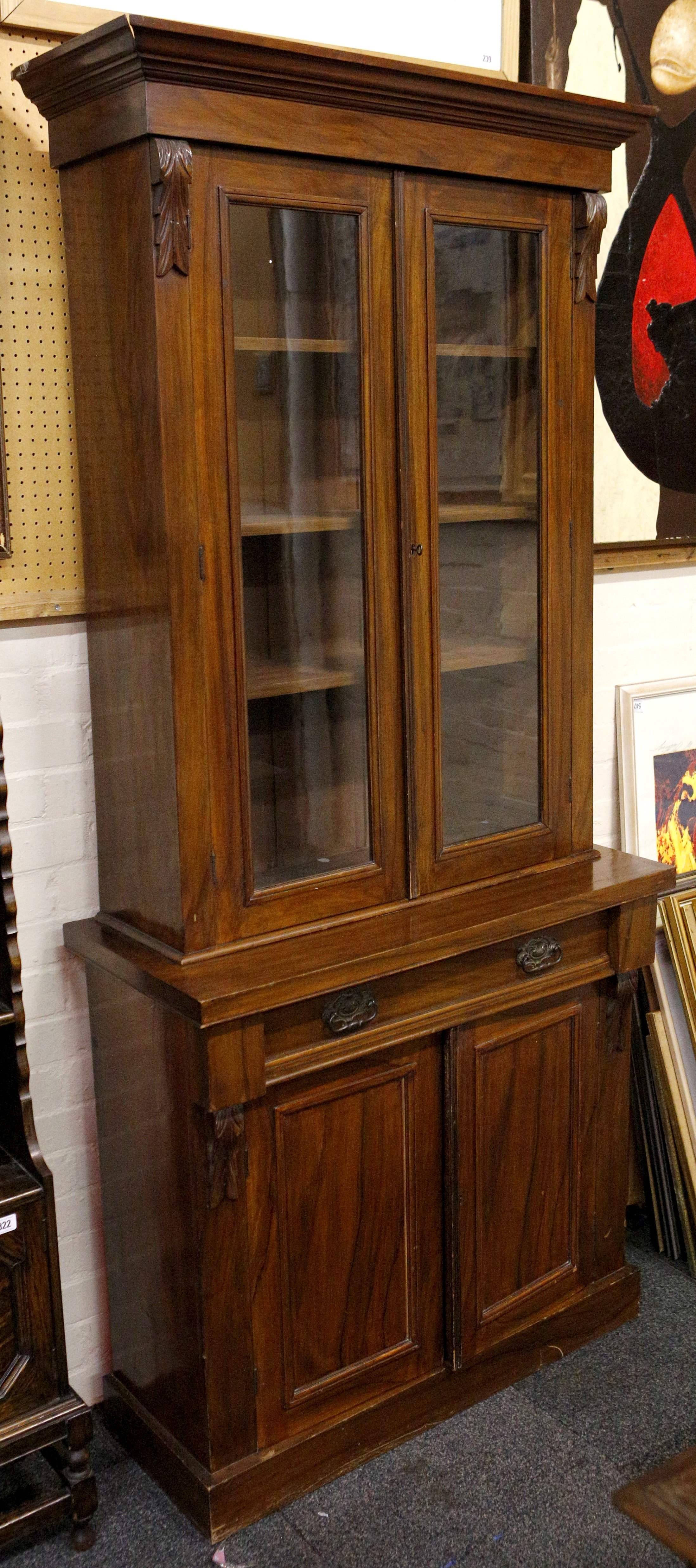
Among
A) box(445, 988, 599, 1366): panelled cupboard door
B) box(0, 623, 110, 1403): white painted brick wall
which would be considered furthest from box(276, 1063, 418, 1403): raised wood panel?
box(0, 623, 110, 1403): white painted brick wall

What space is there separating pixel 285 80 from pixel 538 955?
4.75ft

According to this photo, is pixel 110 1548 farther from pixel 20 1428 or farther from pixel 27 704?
pixel 27 704

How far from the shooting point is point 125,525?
2.08 m

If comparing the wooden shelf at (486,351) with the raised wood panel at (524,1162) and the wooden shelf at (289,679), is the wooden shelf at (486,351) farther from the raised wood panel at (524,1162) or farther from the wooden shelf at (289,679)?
the raised wood panel at (524,1162)

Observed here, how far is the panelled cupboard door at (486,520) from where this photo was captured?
219cm

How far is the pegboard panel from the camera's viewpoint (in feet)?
7.03

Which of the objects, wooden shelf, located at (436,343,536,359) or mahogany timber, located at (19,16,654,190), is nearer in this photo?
mahogany timber, located at (19,16,654,190)

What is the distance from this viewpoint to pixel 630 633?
3.13 meters

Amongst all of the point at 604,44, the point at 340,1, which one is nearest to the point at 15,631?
the point at 340,1

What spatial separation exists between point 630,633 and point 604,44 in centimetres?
120

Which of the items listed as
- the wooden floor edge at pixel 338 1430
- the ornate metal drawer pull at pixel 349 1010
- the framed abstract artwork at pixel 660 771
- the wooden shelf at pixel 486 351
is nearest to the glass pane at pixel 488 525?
the wooden shelf at pixel 486 351

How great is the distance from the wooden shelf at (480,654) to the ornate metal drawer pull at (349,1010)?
55 centimetres

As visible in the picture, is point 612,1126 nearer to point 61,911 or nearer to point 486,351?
point 61,911

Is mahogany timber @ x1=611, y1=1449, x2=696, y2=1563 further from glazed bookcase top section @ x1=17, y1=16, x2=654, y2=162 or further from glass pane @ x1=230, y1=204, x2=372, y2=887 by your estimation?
glazed bookcase top section @ x1=17, y1=16, x2=654, y2=162
